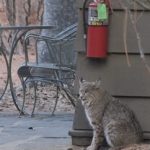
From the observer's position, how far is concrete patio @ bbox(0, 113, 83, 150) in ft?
20.2

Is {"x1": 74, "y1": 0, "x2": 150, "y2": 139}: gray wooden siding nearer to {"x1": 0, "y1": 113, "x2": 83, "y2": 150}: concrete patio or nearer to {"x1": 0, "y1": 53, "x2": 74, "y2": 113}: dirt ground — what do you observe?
{"x1": 0, "y1": 113, "x2": 83, "y2": 150}: concrete patio

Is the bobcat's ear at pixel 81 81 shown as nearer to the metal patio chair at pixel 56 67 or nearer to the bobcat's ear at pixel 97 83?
the bobcat's ear at pixel 97 83

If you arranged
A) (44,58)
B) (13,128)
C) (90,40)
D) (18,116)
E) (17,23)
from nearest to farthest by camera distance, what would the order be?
(90,40)
(13,128)
(18,116)
(44,58)
(17,23)

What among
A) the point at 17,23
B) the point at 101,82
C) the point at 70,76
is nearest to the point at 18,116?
the point at 70,76

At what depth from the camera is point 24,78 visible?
893 centimetres

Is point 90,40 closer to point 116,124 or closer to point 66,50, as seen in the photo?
point 116,124

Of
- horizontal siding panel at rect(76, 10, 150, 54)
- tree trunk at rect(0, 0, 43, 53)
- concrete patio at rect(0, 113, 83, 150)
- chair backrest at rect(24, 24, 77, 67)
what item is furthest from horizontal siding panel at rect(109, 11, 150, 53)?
tree trunk at rect(0, 0, 43, 53)

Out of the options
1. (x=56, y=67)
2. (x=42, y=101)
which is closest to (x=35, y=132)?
(x=56, y=67)

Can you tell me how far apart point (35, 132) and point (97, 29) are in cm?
173

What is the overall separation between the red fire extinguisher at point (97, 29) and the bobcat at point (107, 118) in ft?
0.84

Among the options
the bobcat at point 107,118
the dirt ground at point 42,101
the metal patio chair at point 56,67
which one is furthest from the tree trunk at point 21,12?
the bobcat at point 107,118

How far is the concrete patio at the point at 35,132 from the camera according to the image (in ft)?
20.2

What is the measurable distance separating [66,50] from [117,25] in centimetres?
280

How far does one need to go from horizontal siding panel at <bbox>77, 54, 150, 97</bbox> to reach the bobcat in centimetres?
11
